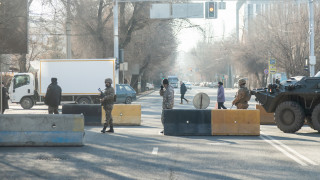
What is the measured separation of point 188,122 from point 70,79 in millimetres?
18060

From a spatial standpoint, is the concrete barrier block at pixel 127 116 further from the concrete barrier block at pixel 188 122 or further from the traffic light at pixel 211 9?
the traffic light at pixel 211 9

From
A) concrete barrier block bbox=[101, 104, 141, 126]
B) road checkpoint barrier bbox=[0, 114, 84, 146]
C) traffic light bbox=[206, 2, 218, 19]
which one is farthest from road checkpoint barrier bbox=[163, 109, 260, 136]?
traffic light bbox=[206, 2, 218, 19]

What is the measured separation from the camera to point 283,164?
31.9ft

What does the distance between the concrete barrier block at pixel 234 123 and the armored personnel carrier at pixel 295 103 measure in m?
1.15

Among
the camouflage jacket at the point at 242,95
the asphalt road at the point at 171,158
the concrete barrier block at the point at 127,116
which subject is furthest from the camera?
the concrete barrier block at the point at 127,116

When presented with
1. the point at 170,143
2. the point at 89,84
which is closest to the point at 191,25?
the point at 89,84

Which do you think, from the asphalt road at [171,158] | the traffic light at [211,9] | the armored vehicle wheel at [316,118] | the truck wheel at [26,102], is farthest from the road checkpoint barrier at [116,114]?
the truck wheel at [26,102]

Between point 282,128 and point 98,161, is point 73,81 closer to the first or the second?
point 282,128

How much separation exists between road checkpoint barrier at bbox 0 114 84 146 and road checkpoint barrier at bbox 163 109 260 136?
11.2 ft

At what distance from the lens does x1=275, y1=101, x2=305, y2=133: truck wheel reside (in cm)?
1553

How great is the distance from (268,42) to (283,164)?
4042cm

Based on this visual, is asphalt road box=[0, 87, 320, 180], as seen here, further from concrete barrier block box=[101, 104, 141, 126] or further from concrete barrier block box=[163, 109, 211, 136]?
concrete barrier block box=[101, 104, 141, 126]

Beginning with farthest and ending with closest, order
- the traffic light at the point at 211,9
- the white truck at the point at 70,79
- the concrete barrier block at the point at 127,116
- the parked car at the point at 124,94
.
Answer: the parked car at the point at 124,94
the white truck at the point at 70,79
the traffic light at the point at 211,9
the concrete barrier block at the point at 127,116

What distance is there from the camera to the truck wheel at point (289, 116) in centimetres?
1553
